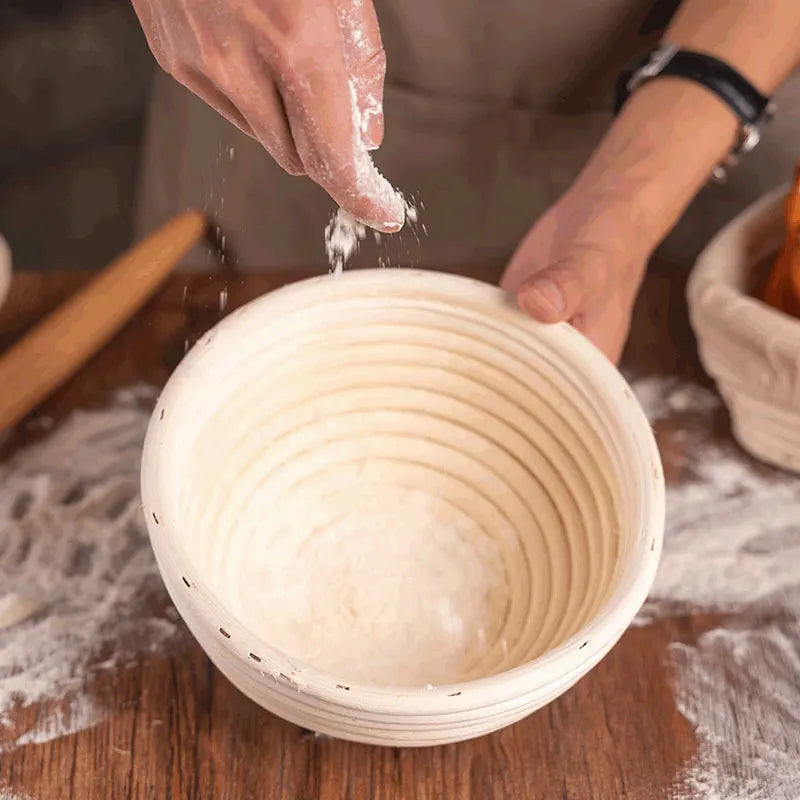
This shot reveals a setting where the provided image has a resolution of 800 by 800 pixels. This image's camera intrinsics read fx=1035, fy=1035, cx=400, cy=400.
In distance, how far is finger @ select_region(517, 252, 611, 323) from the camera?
0.53 metres

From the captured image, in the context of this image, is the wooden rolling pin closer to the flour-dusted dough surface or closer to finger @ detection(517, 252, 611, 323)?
the flour-dusted dough surface

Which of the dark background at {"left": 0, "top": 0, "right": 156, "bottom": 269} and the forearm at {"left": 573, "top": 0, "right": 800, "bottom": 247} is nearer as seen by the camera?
the forearm at {"left": 573, "top": 0, "right": 800, "bottom": 247}

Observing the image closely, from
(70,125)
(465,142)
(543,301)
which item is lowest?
(70,125)

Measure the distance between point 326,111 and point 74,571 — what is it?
1.00 ft

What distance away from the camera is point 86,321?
62 cm

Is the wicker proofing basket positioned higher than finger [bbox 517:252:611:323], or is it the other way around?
finger [bbox 517:252:611:323]

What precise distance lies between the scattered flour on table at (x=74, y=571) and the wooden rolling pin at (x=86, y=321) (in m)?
0.04

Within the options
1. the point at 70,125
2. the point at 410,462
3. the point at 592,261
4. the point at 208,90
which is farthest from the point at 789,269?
the point at 70,125

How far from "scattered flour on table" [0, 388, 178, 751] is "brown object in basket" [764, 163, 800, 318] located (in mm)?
381

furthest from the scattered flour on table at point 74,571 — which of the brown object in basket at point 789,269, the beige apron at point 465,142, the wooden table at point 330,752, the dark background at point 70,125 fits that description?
the dark background at point 70,125

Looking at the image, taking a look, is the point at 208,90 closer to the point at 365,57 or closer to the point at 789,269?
the point at 365,57

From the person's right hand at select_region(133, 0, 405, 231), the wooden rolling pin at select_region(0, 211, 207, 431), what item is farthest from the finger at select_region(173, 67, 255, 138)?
the wooden rolling pin at select_region(0, 211, 207, 431)

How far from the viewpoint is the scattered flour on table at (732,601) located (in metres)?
0.52

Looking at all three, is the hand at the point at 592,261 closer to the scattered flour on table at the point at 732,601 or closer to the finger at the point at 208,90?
the scattered flour on table at the point at 732,601
